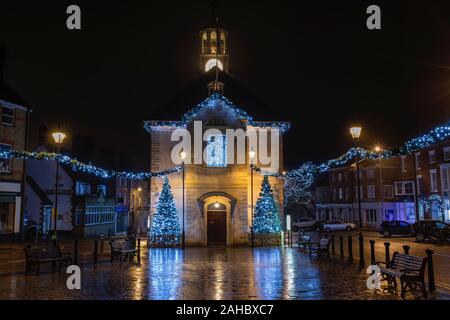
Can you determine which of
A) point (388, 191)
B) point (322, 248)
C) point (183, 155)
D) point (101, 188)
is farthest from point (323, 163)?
point (388, 191)

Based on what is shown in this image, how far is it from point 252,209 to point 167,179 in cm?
597

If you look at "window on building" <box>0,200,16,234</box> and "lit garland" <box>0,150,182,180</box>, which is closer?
"lit garland" <box>0,150,182,180</box>

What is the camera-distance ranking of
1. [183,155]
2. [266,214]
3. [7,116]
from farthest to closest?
[7,116]
[266,214]
[183,155]

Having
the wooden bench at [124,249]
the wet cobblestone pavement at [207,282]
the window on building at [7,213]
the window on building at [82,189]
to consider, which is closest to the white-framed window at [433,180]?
the wet cobblestone pavement at [207,282]

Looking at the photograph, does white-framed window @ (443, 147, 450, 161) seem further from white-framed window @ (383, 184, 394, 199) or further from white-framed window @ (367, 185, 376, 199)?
white-framed window @ (367, 185, 376, 199)

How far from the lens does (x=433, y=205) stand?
155 feet

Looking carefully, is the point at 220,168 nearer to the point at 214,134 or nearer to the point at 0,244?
the point at 214,134

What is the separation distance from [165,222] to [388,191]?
3749 cm

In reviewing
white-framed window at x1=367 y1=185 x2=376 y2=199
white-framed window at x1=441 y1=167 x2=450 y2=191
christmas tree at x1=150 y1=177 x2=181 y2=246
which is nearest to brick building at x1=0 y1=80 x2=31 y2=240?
christmas tree at x1=150 y1=177 x2=181 y2=246

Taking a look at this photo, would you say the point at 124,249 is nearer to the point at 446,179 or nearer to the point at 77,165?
the point at 77,165

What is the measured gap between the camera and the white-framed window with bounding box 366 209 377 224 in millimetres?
59219

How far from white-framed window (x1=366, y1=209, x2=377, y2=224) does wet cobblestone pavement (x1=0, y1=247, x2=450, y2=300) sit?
138ft

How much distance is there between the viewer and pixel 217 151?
1216 inches

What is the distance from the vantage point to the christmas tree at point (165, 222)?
29250 millimetres
